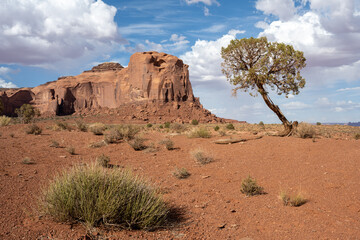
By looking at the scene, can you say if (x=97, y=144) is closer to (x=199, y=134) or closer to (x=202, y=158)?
(x=202, y=158)

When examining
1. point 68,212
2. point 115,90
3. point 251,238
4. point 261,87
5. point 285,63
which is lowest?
point 251,238

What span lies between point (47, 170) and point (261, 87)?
459 inches

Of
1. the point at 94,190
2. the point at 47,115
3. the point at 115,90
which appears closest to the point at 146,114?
the point at 115,90

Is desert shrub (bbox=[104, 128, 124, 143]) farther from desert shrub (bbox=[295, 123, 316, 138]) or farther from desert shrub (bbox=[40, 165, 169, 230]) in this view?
desert shrub (bbox=[295, 123, 316, 138])

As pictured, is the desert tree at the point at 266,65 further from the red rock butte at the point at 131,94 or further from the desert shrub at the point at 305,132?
the red rock butte at the point at 131,94

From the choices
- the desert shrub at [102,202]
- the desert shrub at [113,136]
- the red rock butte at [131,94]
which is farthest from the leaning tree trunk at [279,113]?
the red rock butte at [131,94]

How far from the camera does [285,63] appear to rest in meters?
13.5

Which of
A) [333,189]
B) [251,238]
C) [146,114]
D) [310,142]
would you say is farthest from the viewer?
[146,114]

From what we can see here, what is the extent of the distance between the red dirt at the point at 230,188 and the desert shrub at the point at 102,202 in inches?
6.9

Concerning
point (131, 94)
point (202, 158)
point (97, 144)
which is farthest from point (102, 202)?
point (131, 94)

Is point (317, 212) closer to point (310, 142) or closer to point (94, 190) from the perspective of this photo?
point (94, 190)

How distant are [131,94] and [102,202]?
7314 cm

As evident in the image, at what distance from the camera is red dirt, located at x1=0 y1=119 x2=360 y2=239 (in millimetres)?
3977

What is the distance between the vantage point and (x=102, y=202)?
3.64 meters
